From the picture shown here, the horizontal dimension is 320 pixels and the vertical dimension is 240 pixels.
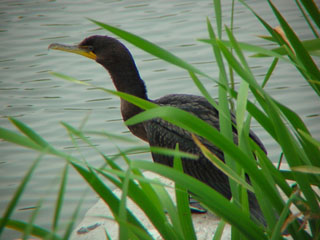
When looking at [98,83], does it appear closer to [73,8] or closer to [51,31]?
[51,31]

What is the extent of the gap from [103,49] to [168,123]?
39.0 inches

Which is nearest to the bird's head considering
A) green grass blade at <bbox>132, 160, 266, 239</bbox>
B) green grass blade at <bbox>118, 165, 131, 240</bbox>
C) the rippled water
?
the rippled water

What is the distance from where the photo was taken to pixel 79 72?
7.04 meters

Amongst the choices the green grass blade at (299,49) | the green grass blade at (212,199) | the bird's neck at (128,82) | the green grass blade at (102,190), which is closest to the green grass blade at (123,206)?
the green grass blade at (212,199)

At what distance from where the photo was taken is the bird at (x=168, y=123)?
11.5 feet

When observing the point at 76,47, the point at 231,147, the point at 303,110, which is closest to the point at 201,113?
the point at 76,47

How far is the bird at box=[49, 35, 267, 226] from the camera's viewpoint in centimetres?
351

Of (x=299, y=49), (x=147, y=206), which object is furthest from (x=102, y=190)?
(x=299, y=49)

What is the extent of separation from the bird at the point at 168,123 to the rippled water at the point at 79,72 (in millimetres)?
1159

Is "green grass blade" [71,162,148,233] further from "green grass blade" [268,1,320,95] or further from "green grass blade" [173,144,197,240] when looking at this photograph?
"green grass blade" [268,1,320,95]

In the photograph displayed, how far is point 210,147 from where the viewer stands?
3490 mm

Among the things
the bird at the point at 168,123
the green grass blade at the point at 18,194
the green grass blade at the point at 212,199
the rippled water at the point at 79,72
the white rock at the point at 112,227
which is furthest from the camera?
the rippled water at the point at 79,72

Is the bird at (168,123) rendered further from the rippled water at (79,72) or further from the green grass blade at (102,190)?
the green grass blade at (102,190)

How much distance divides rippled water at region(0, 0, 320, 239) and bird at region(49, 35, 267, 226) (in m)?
1.16
